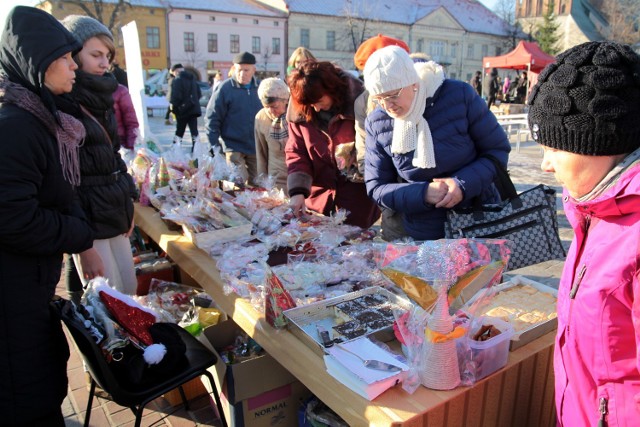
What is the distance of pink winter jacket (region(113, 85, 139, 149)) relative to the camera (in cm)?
447

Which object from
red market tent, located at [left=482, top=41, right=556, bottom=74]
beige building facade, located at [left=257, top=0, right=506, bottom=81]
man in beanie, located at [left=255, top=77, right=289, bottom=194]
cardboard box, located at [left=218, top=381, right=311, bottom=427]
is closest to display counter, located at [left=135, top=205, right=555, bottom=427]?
cardboard box, located at [left=218, top=381, right=311, bottom=427]

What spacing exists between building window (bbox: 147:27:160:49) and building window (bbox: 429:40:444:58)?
2581 centimetres

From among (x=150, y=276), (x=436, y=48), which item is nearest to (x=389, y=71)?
(x=150, y=276)

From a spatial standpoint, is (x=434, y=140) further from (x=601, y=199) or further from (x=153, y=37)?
(x=153, y=37)

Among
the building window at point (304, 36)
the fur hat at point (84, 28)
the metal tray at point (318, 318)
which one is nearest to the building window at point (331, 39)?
the building window at point (304, 36)

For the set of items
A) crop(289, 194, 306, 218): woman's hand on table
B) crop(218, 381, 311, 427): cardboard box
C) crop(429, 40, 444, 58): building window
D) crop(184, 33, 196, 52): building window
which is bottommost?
crop(218, 381, 311, 427): cardboard box

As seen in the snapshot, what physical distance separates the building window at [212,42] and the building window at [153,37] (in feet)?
13.2

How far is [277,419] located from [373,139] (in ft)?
4.64

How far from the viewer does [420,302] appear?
56.5 inches

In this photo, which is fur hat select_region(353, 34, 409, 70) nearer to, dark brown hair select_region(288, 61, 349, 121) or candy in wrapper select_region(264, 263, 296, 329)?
dark brown hair select_region(288, 61, 349, 121)

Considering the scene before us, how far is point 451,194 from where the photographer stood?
87.4 inches

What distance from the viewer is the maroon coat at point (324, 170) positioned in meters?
3.00

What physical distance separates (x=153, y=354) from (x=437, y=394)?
110cm

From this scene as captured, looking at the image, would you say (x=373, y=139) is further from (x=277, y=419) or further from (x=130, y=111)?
(x=130, y=111)
